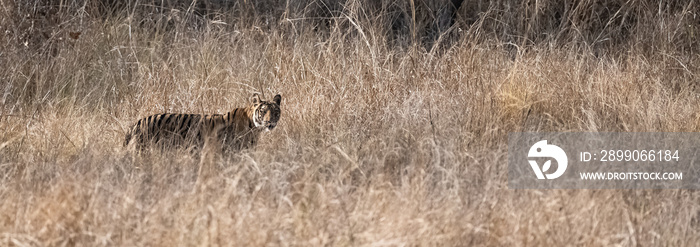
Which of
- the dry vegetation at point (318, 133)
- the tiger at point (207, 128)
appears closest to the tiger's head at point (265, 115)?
the tiger at point (207, 128)

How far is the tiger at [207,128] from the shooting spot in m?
3.94

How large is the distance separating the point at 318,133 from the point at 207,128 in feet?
2.03

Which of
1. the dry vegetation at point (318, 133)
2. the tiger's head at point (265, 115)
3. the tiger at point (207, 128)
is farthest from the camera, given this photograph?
the tiger's head at point (265, 115)

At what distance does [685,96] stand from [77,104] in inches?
159

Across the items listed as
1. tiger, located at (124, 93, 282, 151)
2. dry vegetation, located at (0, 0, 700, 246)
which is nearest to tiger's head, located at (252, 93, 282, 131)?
tiger, located at (124, 93, 282, 151)

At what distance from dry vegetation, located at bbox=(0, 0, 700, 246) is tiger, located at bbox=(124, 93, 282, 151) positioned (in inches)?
4.3

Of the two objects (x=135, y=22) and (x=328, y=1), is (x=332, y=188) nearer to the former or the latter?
(x=135, y=22)

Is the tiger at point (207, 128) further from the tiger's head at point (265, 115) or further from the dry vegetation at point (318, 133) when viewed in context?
the dry vegetation at point (318, 133)

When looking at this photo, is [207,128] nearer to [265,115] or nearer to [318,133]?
[265,115]

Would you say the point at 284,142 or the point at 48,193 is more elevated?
the point at 48,193

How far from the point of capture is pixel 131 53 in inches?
229

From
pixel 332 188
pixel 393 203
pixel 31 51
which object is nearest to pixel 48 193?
pixel 332 188

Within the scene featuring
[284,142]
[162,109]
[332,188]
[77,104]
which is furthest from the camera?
[77,104]

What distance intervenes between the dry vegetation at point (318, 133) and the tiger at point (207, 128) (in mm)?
110
